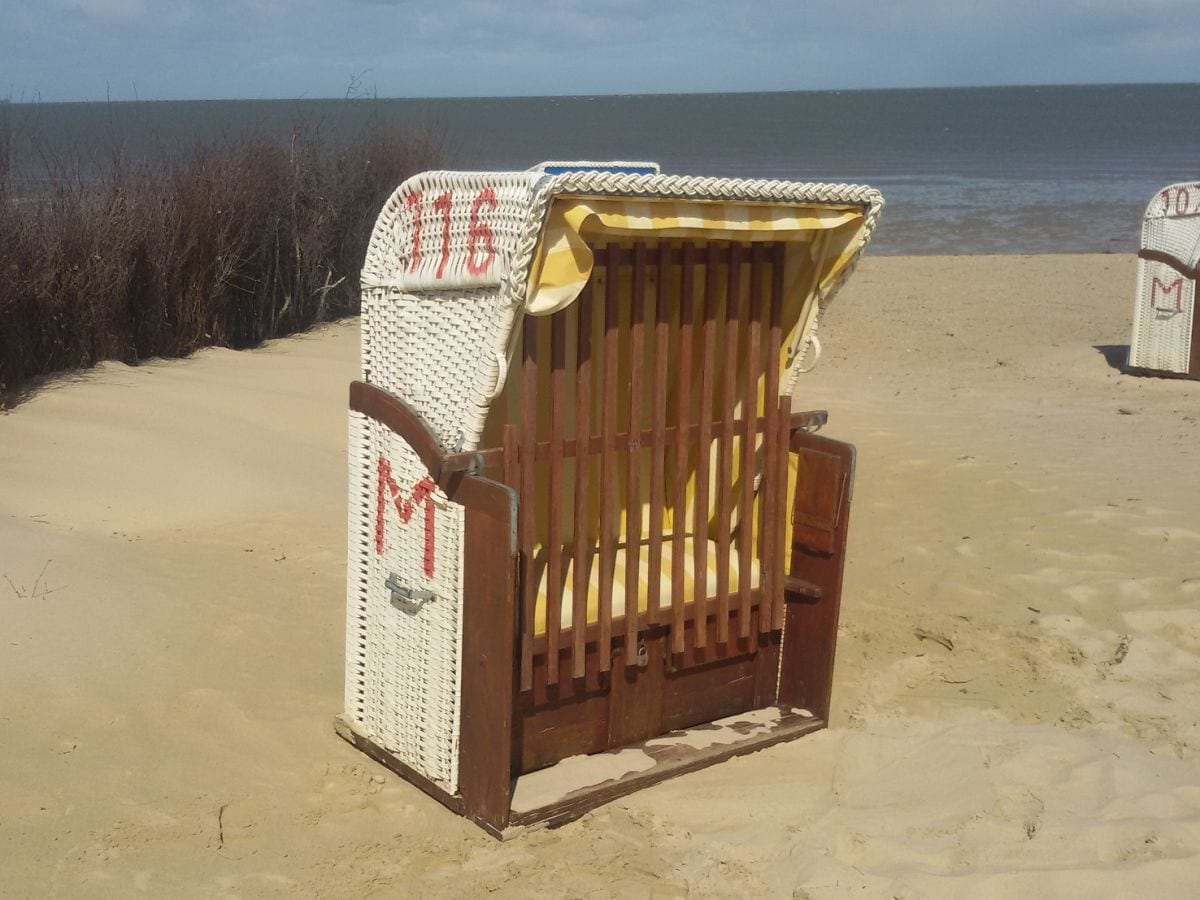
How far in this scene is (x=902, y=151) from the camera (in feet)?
211

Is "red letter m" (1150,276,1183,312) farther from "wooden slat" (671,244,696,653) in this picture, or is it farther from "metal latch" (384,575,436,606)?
"metal latch" (384,575,436,606)

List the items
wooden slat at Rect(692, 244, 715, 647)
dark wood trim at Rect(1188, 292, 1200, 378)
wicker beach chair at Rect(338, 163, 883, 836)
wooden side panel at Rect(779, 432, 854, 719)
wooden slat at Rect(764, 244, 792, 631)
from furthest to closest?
dark wood trim at Rect(1188, 292, 1200, 378) → wooden side panel at Rect(779, 432, 854, 719) → wooden slat at Rect(764, 244, 792, 631) → wooden slat at Rect(692, 244, 715, 647) → wicker beach chair at Rect(338, 163, 883, 836)

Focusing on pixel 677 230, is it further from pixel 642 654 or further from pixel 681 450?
pixel 642 654

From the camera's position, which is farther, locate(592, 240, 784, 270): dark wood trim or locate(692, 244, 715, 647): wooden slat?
locate(692, 244, 715, 647): wooden slat

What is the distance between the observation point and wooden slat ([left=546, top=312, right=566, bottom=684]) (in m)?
3.36

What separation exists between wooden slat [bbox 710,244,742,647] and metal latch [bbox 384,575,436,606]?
2.90ft

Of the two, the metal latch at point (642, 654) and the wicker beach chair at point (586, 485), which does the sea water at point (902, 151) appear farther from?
the metal latch at point (642, 654)

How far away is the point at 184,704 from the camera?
3943 mm

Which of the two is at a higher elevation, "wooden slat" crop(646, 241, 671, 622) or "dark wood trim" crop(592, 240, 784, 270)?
"dark wood trim" crop(592, 240, 784, 270)

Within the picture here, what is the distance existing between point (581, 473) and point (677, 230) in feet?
2.31

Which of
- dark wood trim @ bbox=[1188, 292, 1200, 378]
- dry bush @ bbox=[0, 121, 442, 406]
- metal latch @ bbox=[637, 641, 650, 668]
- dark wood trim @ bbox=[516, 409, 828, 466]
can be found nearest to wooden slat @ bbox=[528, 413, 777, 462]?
dark wood trim @ bbox=[516, 409, 828, 466]

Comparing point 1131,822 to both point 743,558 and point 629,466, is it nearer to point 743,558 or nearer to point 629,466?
point 743,558

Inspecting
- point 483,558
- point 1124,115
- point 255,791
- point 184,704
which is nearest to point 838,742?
point 483,558

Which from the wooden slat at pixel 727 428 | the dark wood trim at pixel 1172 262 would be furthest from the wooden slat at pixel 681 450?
the dark wood trim at pixel 1172 262
